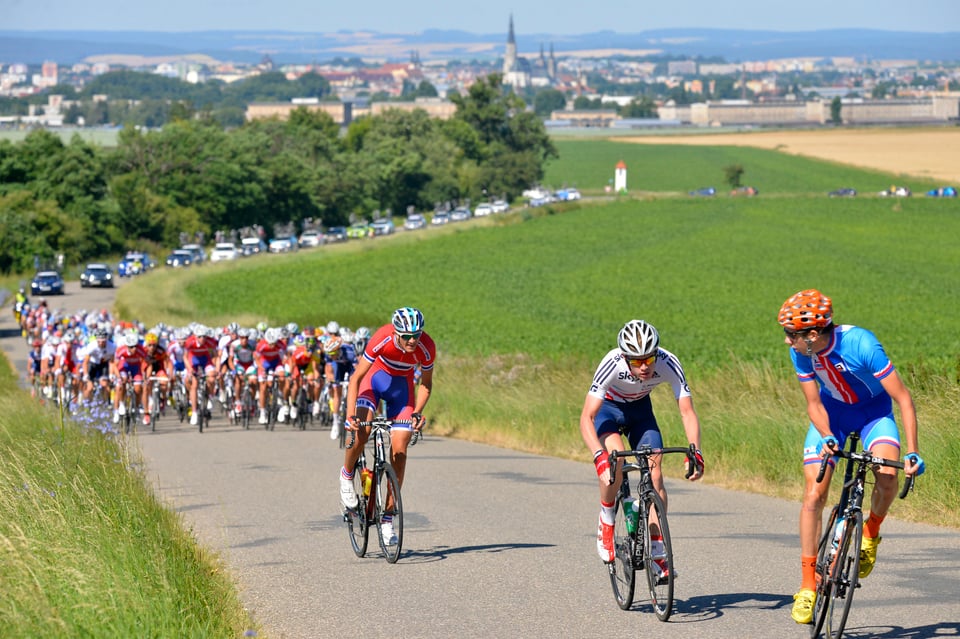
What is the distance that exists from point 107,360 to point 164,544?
1544 cm

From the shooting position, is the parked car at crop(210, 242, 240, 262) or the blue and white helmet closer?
the blue and white helmet

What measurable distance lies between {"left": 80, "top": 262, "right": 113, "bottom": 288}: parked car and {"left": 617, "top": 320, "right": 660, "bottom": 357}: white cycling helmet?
208ft

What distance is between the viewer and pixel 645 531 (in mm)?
8672

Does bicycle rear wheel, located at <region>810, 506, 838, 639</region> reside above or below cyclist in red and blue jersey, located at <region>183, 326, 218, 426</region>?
above

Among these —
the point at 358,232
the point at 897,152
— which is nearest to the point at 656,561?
the point at 358,232

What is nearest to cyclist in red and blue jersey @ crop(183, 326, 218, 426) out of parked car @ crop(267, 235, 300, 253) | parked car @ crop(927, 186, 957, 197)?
parked car @ crop(267, 235, 300, 253)

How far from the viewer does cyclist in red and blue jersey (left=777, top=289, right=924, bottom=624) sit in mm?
7883

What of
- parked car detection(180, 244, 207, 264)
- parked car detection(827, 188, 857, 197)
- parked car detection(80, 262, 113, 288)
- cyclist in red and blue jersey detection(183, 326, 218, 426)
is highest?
cyclist in red and blue jersey detection(183, 326, 218, 426)

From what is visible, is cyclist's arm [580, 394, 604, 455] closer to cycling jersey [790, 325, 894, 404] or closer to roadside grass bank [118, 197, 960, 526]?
cycling jersey [790, 325, 894, 404]

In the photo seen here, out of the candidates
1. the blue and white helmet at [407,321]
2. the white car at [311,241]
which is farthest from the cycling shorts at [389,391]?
the white car at [311,241]

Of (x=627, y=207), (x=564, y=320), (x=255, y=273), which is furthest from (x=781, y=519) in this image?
(x=627, y=207)

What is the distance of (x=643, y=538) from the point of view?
28.6 ft

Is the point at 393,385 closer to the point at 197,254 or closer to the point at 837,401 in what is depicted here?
the point at 837,401

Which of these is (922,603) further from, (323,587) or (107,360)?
(107,360)
